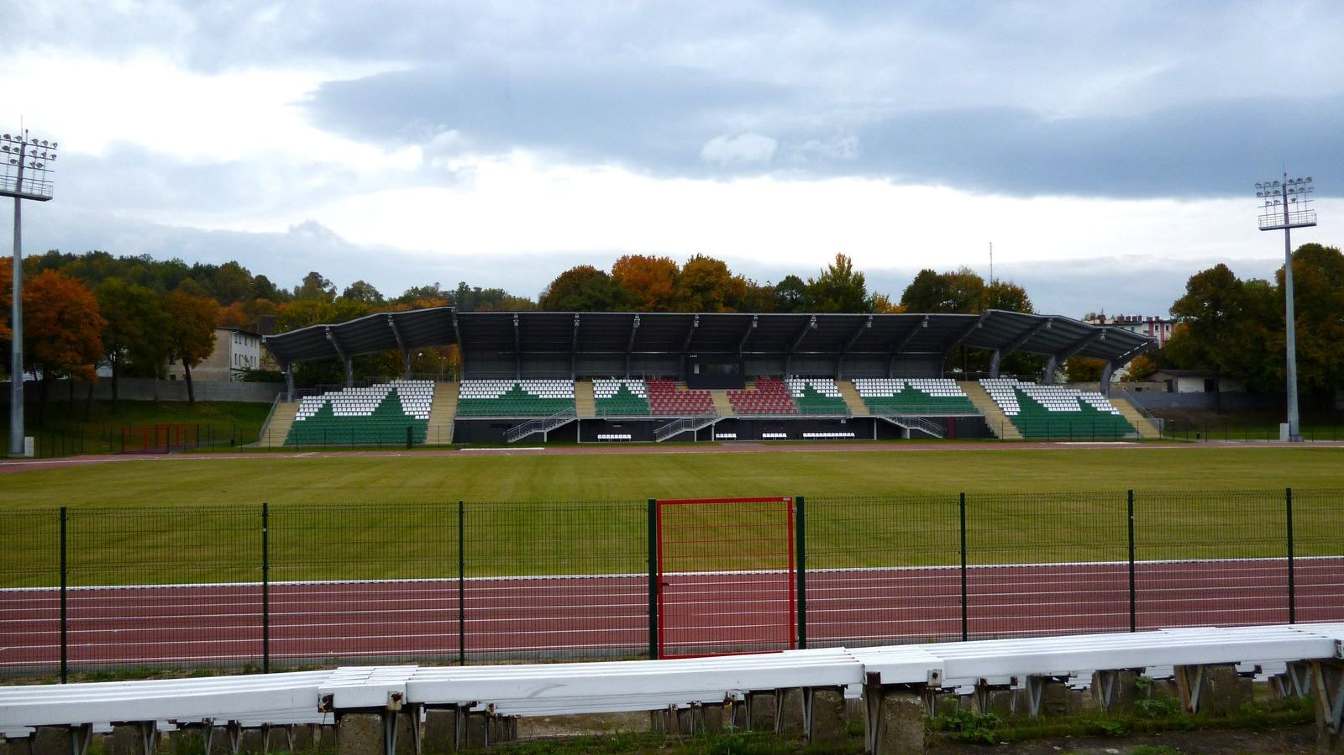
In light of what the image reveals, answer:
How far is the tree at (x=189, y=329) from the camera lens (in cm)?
6475

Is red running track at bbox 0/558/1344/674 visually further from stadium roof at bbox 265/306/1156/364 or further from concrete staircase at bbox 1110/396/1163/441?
concrete staircase at bbox 1110/396/1163/441

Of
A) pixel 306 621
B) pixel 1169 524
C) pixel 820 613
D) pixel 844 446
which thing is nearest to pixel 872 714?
pixel 820 613

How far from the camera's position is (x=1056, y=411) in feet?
208

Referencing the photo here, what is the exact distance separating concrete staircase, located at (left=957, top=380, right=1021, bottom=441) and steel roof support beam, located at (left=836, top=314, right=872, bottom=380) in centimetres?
846

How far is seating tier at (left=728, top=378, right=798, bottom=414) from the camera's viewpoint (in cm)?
6153

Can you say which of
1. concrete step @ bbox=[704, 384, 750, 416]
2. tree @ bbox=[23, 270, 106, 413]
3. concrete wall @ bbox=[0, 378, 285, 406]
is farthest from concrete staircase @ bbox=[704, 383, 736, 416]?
tree @ bbox=[23, 270, 106, 413]

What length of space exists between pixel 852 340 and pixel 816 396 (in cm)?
545

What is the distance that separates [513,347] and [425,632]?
5478 centimetres

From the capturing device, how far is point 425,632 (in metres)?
11.5

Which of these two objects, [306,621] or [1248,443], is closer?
[306,621]

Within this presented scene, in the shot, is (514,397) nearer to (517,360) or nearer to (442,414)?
(442,414)

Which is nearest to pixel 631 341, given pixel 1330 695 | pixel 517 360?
pixel 517 360

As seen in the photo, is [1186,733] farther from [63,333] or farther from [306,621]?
[63,333]

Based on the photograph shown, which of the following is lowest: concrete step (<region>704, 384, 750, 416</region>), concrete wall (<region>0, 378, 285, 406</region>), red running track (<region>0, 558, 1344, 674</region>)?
red running track (<region>0, 558, 1344, 674</region>)
